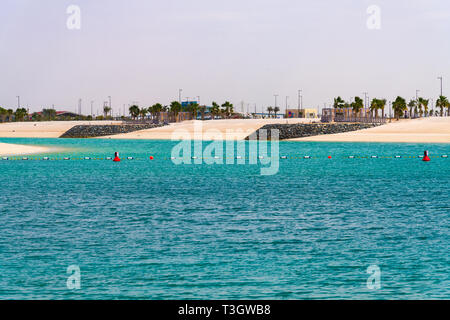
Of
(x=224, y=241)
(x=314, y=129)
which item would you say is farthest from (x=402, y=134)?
(x=224, y=241)

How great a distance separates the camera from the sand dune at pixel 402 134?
15875 cm

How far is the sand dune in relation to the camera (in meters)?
159

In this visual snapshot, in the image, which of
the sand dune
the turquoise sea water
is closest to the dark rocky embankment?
the sand dune

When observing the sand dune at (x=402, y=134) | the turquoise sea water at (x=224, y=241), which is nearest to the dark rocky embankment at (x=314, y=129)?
the sand dune at (x=402, y=134)

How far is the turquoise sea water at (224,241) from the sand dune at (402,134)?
370 feet

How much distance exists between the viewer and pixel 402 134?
542ft

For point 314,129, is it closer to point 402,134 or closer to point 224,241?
point 402,134

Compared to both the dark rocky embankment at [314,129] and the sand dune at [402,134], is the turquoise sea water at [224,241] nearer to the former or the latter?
the sand dune at [402,134]

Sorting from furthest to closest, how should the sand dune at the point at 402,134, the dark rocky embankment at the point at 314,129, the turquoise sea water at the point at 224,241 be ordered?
the dark rocky embankment at the point at 314,129, the sand dune at the point at 402,134, the turquoise sea water at the point at 224,241

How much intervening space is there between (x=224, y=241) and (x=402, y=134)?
14537 cm

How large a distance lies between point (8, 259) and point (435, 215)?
19.1m

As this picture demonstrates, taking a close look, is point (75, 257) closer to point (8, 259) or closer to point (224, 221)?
point (8, 259)

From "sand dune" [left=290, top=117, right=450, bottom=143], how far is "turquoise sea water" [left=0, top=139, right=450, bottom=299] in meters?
113

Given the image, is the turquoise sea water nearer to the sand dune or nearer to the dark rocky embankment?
the sand dune
